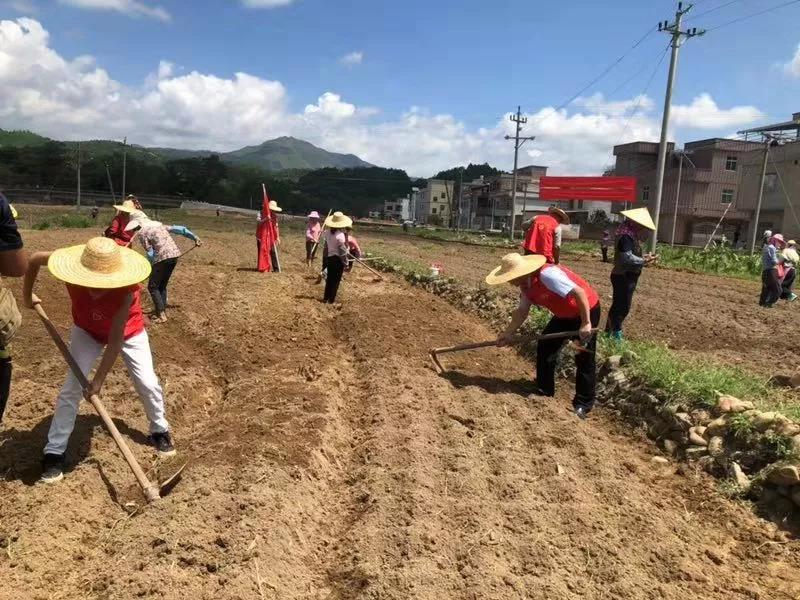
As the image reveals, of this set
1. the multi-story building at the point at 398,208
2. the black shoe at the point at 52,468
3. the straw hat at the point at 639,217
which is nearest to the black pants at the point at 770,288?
the straw hat at the point at 639,217

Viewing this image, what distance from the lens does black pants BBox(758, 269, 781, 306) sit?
11568mm

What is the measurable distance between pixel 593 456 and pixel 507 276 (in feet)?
5.08

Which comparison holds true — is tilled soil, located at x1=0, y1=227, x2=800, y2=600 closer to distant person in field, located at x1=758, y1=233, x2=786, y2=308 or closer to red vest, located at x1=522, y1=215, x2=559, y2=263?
red vest, located at x1=522, y1=215, x2=559, y2=263

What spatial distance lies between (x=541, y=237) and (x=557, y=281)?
2.46 m

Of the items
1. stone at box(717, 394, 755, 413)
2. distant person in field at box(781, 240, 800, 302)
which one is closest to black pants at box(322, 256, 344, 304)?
stone at box(717, 394, 755, 413)

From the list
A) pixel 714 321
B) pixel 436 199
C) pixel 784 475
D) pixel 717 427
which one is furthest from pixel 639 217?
pixel 436 199

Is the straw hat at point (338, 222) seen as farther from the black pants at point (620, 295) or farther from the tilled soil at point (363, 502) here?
the black pants at point (620, 295)

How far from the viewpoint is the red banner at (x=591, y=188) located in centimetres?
3294

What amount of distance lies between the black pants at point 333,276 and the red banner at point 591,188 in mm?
26107

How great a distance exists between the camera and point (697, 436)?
4.89m

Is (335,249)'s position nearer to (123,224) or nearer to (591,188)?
(123,224)

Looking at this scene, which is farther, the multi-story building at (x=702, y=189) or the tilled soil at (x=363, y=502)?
the multi-story building at (x=702, y=189)

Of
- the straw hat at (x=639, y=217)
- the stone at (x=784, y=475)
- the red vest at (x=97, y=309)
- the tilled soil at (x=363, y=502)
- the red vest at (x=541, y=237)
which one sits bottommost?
the tilled soil at (x=363, y=502)

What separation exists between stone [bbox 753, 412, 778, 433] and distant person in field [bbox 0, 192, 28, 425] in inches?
193
